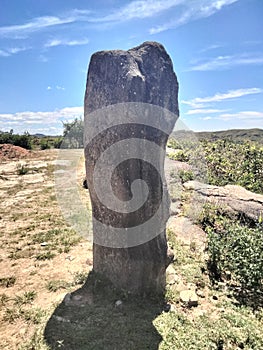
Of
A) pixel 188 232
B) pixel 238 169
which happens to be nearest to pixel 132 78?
pixel 188 232

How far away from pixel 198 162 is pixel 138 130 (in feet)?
30.5

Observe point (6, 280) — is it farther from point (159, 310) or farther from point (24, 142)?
point (24, 142)

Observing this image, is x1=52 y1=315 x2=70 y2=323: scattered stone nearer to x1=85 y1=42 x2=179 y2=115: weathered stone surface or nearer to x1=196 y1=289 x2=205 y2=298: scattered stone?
x1=196 y1=289 x2=205 y2=298: scattered stone

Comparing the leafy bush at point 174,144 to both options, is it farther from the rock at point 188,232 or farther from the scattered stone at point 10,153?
the rock at point 188,232

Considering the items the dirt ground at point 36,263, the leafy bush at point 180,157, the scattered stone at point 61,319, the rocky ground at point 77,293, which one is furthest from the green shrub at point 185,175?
the scattered stone at point 61,319

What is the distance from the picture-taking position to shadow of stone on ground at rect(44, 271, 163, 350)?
9.65 feet

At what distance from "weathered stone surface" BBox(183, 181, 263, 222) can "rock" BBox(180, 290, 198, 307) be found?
3111 millimetres

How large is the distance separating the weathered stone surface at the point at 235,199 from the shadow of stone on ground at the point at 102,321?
146 inches

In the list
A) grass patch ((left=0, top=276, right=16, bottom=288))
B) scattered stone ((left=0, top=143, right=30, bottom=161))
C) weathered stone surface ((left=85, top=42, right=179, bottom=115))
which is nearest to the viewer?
weathered stone surface ((left=85, top=42, right=179, bottom=115))

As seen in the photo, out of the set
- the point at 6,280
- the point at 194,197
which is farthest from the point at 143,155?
the point at 194,197

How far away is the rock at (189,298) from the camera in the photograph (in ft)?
12.0

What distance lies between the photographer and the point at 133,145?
138 inches

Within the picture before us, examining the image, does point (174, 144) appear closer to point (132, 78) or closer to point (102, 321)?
point (132, 78)

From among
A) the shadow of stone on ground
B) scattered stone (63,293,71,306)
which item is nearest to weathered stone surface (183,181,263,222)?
the shadow of stone on ground
